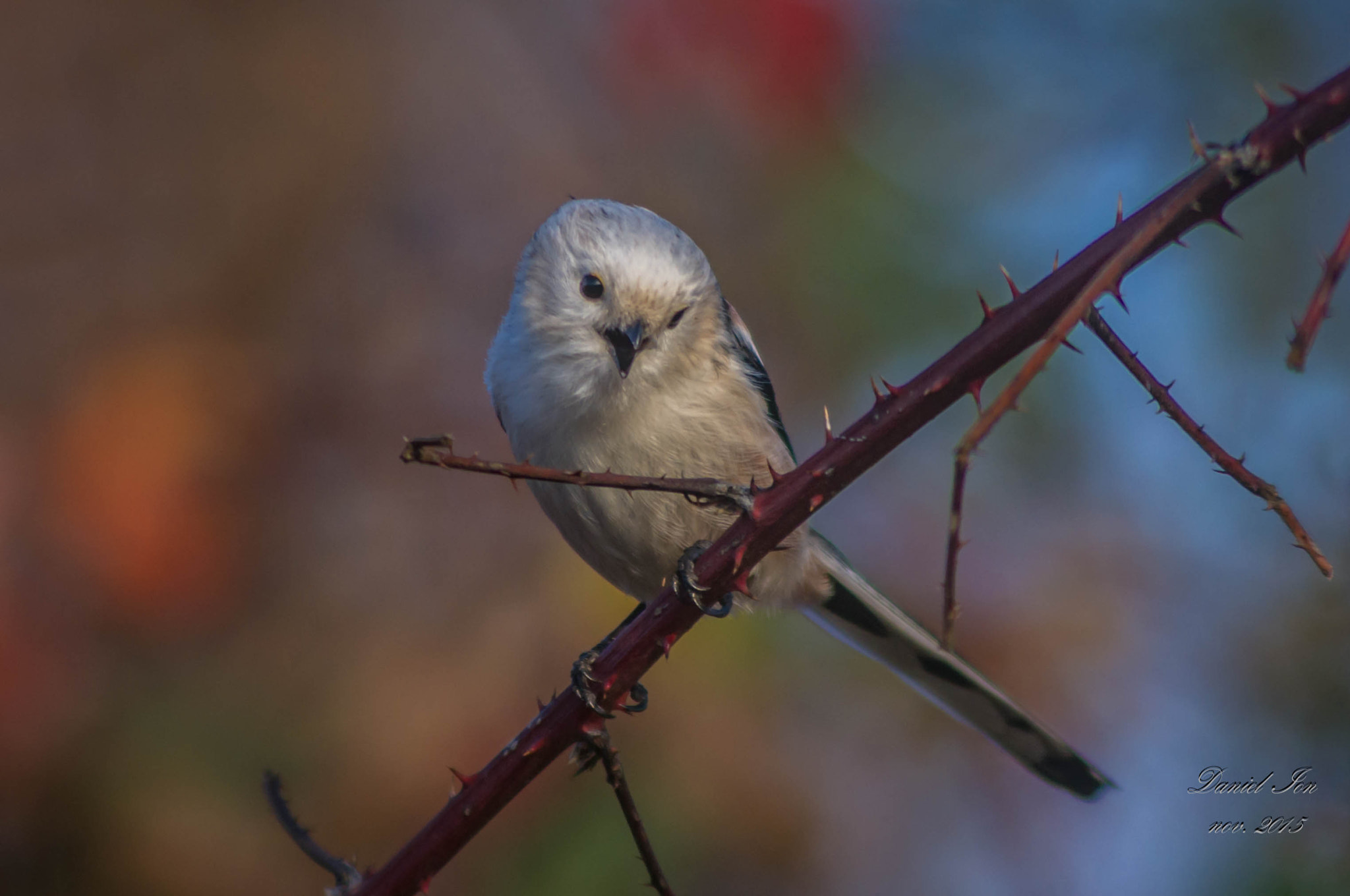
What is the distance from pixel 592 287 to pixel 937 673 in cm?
134

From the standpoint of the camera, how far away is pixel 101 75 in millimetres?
4109

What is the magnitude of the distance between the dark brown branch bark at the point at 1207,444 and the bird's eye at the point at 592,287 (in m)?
1.27

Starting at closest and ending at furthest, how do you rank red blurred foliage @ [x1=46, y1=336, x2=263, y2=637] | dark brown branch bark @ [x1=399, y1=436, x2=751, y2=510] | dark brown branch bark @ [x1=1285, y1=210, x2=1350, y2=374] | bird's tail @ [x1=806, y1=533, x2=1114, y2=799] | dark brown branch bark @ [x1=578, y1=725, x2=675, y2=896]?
dark brown branch bark @ [x1=1285, y1=210, x2=1350, y2=374] → dark brown branch bark @ [x1=399, y1=436, x2=751, y2=510] → dark brown branch bark @ [x1=578, y1=725, x2=675, y2=896] → bird's tail @ [x1=806, y1=533, x2=1114, y2=799] → red blurred foliage @ [x1=46, y1=336, x2=263, y2=637]

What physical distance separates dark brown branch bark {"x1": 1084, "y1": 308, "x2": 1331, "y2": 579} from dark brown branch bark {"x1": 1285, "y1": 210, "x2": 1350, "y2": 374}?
0.21m

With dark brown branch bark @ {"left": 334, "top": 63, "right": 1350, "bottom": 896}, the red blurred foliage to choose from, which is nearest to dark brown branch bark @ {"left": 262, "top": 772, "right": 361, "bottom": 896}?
dark brown branch bark @ {"left": 334, "top": 63, "right": 1350, "bottom": 896}

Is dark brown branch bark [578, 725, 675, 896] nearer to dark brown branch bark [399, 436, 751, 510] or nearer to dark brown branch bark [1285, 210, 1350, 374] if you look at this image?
dark brown branch bark [399, 436, 751, 510]

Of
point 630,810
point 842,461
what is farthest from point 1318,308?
point 630,810

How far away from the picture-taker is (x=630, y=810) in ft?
4.74

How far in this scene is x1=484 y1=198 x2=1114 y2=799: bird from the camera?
2.15 m

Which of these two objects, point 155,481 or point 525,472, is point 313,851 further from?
point 155,481

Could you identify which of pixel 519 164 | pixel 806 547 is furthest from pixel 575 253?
pixel 519 164

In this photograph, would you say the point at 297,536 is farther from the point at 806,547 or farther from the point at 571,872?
Answer: the point at 806,547

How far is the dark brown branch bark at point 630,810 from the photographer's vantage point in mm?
1431

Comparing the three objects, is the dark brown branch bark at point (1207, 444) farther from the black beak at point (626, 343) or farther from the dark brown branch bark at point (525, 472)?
the black beak at point (626, 343)
